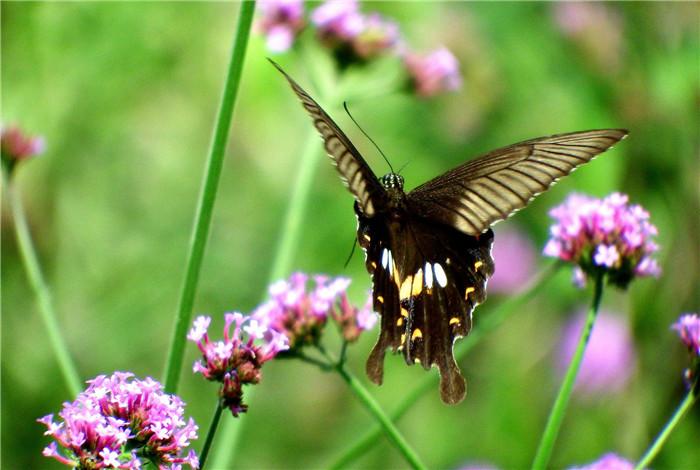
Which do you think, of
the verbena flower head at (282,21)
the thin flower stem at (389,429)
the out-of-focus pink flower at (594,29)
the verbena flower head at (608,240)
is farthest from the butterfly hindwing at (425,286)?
the out-of-focus pink flower at (594,29)

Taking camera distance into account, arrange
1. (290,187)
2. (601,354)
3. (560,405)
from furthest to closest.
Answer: (601,354) < (290,187) < (560,405)

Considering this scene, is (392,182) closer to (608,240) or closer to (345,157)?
(345,157)

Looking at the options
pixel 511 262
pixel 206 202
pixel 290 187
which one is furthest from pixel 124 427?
pixel 511 262

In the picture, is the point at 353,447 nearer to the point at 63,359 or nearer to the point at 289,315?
the point at 289,315

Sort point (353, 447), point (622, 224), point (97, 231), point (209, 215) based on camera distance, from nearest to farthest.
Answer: point (209, 215)
point (353, 447)
point (622, 224)
point (97, 231)

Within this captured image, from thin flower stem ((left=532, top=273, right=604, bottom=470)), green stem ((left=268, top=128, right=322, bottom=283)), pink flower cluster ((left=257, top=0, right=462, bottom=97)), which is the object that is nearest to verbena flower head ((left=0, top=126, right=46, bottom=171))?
green stem ((left=268, top=128, right=322, bottom=283))

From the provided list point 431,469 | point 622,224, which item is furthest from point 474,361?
point 622,224

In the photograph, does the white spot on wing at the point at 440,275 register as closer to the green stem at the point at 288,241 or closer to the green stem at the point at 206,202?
the green stem at the point at 288,241
